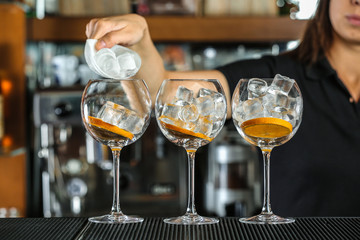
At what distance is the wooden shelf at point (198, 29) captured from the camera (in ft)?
7.93

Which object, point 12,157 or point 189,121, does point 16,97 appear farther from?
point 189,121

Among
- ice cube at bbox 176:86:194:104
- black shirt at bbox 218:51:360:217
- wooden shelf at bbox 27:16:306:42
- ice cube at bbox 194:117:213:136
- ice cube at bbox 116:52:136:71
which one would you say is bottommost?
black shirt at bbox 218:51:360:217

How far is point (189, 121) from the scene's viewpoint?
31.8 inches

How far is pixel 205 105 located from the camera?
0.81 meters

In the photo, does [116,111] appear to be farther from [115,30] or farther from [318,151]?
[318,151]

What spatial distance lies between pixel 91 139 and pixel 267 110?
5.22 ft

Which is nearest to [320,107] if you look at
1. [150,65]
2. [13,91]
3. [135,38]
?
[150,65]

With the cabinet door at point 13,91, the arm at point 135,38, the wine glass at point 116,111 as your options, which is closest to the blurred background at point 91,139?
the cabinet door at point 13,91

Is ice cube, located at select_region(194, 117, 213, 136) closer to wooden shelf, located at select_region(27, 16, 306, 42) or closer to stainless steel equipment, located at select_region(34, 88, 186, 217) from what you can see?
stainless steel equipment, located at select_region(34, 88, 186, 217)

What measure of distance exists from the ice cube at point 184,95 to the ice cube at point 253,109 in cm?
8

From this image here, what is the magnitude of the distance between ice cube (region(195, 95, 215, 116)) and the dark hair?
0.86 metres

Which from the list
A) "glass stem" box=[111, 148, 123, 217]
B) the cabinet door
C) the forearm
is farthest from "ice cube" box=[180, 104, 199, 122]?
the cabinet door

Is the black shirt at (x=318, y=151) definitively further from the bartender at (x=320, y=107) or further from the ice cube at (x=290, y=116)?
the ice cube at (x=290, y=116)

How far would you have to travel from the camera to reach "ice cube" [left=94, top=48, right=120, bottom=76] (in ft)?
3.06
